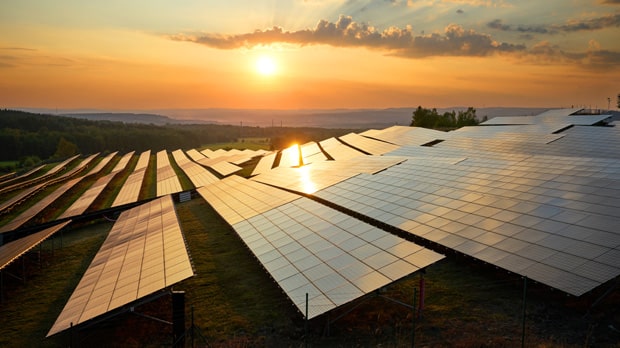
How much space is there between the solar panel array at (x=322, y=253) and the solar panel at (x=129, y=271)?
3.94 meters

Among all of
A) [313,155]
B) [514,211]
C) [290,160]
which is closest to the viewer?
[514,211]

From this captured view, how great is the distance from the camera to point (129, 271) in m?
17.7

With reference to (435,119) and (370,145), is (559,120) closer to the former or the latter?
(370,145)

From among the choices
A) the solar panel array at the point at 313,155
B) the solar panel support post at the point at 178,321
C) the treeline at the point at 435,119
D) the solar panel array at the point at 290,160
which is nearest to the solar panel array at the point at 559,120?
the treeline at the point at 435,119

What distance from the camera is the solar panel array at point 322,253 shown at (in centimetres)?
1449

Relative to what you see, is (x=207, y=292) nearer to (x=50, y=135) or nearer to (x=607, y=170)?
(x=607, y=170)

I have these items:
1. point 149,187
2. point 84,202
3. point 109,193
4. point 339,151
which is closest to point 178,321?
point 84,202

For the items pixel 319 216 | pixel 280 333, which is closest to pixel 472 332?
pixel 280 333

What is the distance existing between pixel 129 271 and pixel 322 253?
28.5ft

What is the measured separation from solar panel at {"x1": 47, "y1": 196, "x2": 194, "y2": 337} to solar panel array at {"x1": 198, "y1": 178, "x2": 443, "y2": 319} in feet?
12.9

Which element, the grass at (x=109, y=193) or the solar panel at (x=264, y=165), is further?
the solar panel at (x=264, y=165)

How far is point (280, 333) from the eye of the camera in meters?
14.7

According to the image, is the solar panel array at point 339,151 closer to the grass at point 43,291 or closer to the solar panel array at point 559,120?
the solar panel array at point 559,120

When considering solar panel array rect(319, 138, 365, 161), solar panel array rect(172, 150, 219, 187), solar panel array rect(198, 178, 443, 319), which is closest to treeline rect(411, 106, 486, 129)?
solar panel array rect(319, 138, 365, 161)
